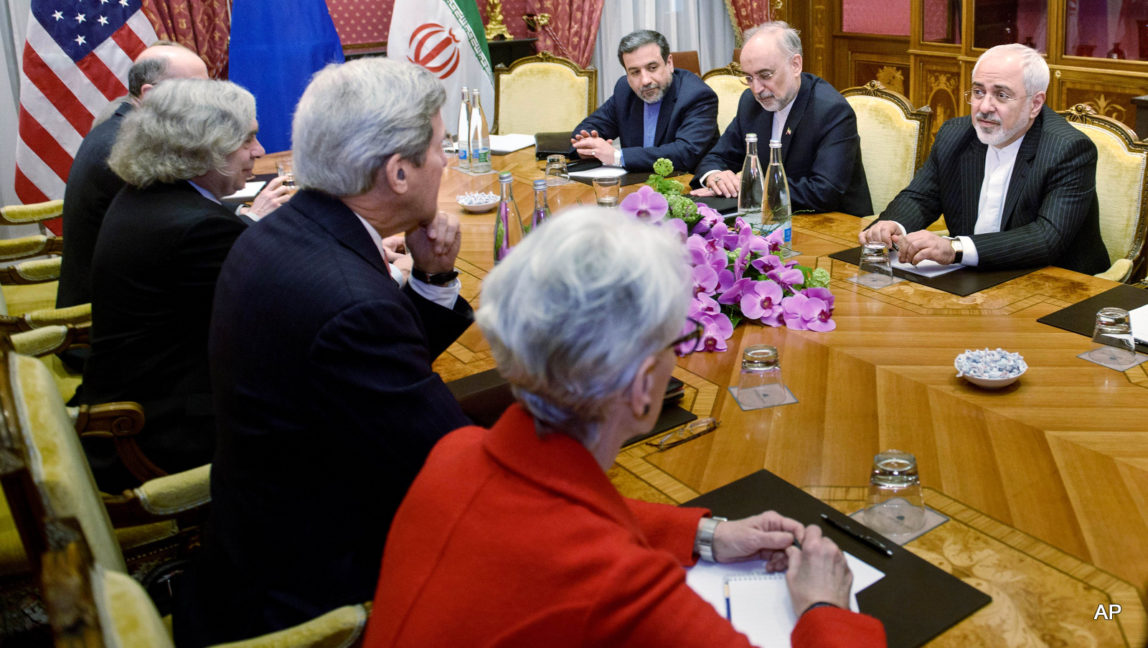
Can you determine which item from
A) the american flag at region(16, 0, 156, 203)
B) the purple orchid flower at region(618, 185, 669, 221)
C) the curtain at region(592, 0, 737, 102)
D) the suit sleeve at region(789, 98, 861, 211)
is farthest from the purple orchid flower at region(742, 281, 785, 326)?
the curtain at region(592, 0, 737, 102)

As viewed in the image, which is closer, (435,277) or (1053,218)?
(435,277)

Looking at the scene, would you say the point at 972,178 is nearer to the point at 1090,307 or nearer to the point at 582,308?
the point at 1090,307

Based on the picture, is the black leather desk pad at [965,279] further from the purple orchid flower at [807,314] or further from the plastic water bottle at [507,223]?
the plastic water bottle at [507,223]

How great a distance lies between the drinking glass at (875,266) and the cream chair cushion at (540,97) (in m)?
2.64

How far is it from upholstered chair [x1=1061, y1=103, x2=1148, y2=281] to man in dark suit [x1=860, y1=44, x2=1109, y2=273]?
8 centimetres

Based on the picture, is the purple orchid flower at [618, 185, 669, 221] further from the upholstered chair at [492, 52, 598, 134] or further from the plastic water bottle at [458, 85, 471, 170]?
the upholstered chair at [492, 52, 598, 134]

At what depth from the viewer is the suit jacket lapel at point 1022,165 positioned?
2.57 metres

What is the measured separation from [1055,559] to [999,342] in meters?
0.75

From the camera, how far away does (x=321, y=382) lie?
1.31 m

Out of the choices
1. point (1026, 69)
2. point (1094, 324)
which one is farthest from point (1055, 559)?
point (1026, 69)

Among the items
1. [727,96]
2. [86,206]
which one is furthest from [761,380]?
[727,96]

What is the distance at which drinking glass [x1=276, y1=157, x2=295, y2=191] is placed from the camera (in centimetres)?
283

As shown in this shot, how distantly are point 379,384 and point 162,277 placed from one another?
0.95 metres

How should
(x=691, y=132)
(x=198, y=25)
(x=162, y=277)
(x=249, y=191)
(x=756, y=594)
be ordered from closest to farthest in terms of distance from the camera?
(x=756, y=594), (x=162, y=277), (x=249, y=191), (x=691, y=132), (x=198, y=25)
